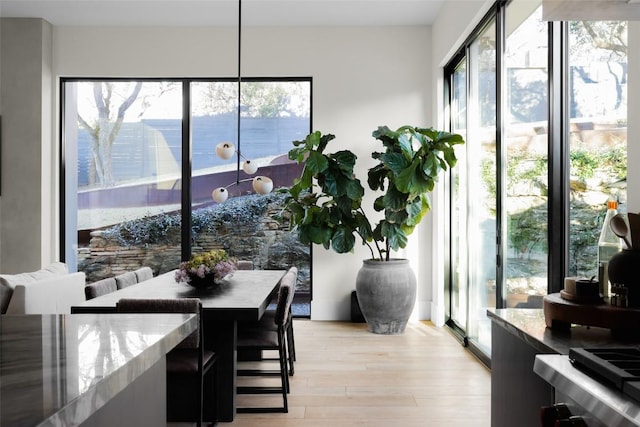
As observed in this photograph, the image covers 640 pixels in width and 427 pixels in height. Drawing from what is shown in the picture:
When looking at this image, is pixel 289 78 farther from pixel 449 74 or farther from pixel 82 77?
pixel 82 77

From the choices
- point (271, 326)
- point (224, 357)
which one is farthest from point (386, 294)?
point (224, 357)

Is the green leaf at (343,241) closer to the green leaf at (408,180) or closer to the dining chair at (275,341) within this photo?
the green leaf at (408,180)

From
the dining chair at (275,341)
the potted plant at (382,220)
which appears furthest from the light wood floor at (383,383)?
the potted plant at (382,220)

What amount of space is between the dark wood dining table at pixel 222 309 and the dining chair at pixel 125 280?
0.52 ft

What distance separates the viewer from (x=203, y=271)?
3.49m

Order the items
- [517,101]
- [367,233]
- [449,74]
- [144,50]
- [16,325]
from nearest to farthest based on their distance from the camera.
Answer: [16,325] < [517,101] < [367,233] < [449,74] < [144,50]

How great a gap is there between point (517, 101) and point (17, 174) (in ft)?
16.9

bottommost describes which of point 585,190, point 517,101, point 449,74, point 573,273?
point 573,273

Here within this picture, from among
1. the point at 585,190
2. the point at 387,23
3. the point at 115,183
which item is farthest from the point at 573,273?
the point at 115,183

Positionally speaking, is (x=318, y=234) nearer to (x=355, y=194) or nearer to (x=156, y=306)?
(x=355, y=194)

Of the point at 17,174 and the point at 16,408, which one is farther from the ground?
the point at 17,174

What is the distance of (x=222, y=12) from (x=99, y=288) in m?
3.48

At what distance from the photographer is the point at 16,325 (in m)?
1.22

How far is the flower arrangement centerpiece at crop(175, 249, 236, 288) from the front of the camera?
3492 millimetres
